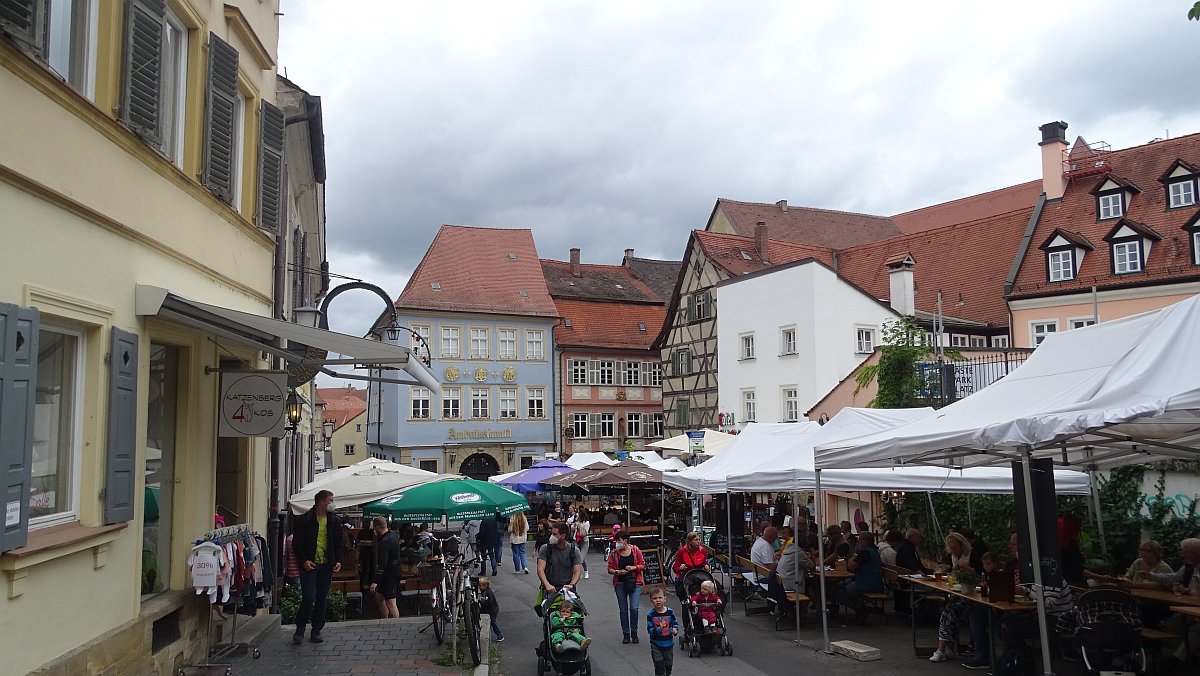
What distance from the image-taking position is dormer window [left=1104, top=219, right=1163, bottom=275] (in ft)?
95.6

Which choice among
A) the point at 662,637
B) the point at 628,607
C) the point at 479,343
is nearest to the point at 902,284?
the point at 479,343

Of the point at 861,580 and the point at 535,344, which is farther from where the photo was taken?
the point at 535,344

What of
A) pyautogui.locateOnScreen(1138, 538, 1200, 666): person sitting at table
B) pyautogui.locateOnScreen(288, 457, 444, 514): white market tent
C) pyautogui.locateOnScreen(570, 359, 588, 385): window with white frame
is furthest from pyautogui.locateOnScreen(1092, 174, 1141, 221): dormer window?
pyautogui.locateOnScreen(288, 457, 444, 514): white market tent

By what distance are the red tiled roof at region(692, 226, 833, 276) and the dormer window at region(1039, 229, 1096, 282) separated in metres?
8.56

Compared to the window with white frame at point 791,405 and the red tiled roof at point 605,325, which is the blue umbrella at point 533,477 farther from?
the red tiled roof at point 605,325

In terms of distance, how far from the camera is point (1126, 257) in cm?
2955

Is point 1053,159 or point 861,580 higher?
point 1053,159

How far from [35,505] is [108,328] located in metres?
1.35

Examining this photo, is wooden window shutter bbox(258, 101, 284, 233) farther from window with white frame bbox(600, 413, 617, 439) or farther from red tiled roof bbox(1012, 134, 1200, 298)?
window with white frame bbox(600, 413, 617, 439)

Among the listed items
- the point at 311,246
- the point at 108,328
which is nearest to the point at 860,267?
the point at 311,246

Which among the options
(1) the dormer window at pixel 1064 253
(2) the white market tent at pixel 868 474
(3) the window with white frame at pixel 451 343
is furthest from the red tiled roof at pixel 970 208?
(2) the white market tent at pixel 868 474

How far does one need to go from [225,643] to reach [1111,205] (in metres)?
30.8

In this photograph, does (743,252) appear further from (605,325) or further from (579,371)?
(605,325)

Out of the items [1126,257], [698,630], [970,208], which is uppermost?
[970,208]
